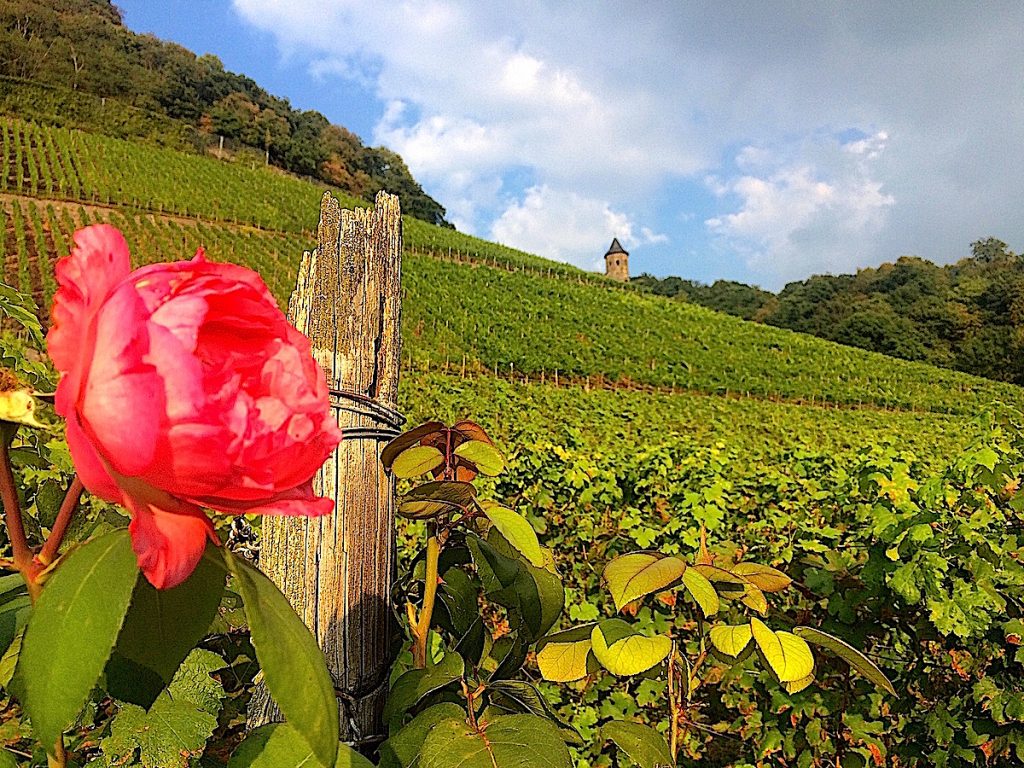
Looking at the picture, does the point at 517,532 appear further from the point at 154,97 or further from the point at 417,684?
the point at 154,97

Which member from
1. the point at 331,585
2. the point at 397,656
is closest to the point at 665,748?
the point at 397,656

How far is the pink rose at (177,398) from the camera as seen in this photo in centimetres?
40

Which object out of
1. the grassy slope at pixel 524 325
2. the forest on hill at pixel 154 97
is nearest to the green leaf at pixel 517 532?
the grassy slope at pixel 524 325

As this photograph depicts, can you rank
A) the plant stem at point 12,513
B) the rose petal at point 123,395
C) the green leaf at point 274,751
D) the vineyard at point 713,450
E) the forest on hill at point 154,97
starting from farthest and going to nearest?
1. the forest on hill at point 154,97
2. the vineyard at point 713,450
3. the green leaf at point 274,751
4. the plant stem at point 12,513
5. the rose petal at point 123,395

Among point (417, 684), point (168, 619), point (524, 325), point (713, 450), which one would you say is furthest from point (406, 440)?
point (524, 325)

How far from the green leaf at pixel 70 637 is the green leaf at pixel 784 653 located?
93 cm

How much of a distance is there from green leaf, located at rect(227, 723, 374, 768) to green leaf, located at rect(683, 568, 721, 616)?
23.3 inches

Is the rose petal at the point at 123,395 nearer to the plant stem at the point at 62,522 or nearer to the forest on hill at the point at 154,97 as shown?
the plant stem at the point at 62,522

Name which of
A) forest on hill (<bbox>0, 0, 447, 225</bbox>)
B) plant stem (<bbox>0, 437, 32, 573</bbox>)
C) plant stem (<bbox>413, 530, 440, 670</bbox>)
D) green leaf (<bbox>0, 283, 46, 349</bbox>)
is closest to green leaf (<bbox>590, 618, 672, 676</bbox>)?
plant stem (<bbox>413, 530, 440, 670</bbox>)

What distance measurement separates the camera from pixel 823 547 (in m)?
2.60

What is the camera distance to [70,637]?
0.43 meters

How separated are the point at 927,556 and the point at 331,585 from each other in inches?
66.6

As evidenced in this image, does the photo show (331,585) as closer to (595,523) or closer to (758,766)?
(758,766)

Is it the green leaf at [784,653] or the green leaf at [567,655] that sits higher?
the green leaf at [784,653]
